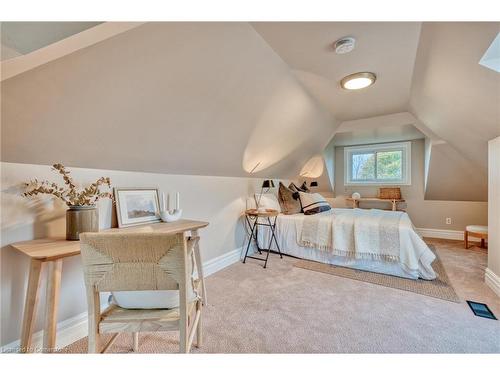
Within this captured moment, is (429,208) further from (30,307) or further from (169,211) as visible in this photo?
(30,307)

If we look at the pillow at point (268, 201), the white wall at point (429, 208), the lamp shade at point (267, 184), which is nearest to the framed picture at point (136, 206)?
the lamp shade at point (267, 184)

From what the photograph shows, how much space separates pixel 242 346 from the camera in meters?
1.42

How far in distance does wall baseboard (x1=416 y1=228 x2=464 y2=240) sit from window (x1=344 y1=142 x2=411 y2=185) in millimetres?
A: 1051

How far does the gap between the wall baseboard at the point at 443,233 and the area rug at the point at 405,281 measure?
179 centimetres

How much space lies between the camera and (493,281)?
6.99 feet

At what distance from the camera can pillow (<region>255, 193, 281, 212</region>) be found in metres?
3.43

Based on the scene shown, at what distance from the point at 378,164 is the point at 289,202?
279 centimetres

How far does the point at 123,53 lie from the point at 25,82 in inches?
19.1

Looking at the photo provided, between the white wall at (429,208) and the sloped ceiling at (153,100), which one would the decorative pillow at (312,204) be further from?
the white wall at (429,208)

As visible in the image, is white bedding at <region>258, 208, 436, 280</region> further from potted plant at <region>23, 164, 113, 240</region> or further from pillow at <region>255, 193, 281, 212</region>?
potted plant at <region>23, 164, 113, 240</region>

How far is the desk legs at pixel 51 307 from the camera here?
1064 mm

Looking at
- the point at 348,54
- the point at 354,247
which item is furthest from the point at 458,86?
the point at 354,247

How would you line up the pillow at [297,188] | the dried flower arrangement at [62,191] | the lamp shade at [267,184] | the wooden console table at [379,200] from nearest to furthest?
the dried flower arrangement at [62,191] → the lamp shade at [267,184] → the pillow at [297,188] → the wooden console table at [379,200]
